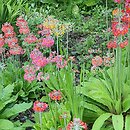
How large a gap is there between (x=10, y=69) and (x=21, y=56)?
880 mm

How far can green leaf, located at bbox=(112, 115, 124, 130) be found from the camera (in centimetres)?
377

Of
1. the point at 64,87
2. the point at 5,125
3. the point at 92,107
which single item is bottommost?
the point at 5,125

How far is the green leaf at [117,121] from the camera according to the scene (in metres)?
3.77

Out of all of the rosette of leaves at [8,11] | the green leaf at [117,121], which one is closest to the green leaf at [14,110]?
the green leaf at [117,121]

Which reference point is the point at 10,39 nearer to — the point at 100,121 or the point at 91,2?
the point at 100,121

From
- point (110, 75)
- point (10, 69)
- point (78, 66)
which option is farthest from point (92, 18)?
point (110, 75)

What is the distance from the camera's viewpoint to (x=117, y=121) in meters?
3.84

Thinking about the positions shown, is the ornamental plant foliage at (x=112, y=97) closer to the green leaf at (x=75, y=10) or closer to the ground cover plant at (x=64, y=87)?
the ground cover plant at (x=64, y=87)

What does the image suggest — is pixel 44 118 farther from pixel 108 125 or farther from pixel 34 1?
pixel 34 1

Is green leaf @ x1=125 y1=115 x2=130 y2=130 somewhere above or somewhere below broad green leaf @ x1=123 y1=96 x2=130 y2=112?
below

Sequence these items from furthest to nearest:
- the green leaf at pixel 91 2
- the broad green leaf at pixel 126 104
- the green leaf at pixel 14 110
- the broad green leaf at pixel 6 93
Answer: the green leaf at pixel 91 2 < the broad green leaf at pixel 6 93 < the green leaf at pixel 14 110 < the broad green leaf at pixel 126 104

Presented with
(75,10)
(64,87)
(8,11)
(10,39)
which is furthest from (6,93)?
(75,10)

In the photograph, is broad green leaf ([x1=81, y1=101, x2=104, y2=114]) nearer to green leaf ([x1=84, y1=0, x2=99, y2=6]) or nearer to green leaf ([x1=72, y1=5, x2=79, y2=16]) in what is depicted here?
green leaf ([x1=72, y1=5, x2=79, y2=16])

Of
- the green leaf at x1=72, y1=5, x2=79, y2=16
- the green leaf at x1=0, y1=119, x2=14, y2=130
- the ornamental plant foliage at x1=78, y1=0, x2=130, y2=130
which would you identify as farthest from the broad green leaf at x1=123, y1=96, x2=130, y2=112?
the green leaf at x1=72, y1=5, x2=79, y2=16
